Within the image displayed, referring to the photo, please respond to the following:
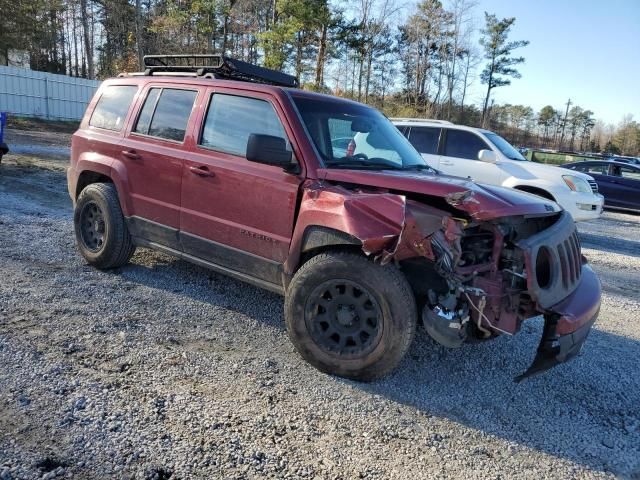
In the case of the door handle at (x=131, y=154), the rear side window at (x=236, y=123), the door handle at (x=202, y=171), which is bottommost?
the door handle at (x=202, y=171)

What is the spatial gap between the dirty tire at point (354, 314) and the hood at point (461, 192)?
0.54 meters

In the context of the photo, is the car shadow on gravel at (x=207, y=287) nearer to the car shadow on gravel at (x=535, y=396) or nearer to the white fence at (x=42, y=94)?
the car shadow on gravel at (x=535, y=396)

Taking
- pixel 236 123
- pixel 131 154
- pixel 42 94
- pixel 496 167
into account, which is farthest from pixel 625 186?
pixel 42 94

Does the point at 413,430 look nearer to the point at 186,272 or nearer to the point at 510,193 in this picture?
the point at 510,193

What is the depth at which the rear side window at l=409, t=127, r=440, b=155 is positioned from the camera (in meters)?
9.70

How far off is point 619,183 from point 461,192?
14190mm

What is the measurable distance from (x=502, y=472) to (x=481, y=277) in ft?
3.77

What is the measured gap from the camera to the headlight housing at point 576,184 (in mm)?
9078

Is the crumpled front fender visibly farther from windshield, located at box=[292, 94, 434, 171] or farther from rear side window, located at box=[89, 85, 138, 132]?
rear side window, located at box=[89, 85, 138, 132]

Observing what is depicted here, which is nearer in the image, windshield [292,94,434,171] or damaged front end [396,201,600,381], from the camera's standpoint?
damaged front end [396,201,600,381]

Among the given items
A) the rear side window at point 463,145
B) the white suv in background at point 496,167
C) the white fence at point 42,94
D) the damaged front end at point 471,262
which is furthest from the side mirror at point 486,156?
the white fence at point 42,94

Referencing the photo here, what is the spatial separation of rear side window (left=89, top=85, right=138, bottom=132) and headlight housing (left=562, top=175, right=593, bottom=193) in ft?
25.2

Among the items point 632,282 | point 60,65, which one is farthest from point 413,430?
point 60,65

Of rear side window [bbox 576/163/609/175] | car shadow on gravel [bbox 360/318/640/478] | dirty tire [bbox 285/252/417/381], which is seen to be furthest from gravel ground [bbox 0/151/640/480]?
rear side window [bbox 576/163/609/175]
